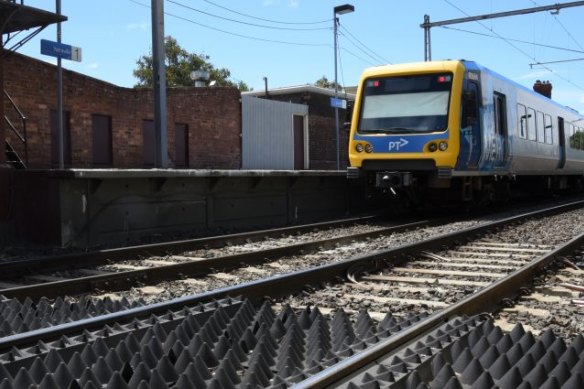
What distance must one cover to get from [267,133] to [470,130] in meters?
13.7

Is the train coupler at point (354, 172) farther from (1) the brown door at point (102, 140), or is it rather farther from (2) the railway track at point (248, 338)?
(1) the brown door at point (102, 140)

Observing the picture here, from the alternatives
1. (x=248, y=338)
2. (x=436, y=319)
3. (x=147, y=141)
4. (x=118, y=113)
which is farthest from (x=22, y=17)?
Result: (x=436, y=319)

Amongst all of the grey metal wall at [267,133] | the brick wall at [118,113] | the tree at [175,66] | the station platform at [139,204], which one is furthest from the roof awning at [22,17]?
the tree at [175,66]

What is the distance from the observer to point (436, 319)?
4004mm

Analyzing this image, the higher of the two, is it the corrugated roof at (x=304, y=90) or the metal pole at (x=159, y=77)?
the corrugated roof at (x=304, y=90)

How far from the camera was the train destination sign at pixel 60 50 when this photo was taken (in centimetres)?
1053

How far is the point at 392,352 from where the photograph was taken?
3336 mm

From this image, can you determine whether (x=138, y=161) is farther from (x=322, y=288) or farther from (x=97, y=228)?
(x=322, y=288)

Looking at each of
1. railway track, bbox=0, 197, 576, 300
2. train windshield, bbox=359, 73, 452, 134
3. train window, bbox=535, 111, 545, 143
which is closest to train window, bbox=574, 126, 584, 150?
train window, bbox=535, 111, 545, 143

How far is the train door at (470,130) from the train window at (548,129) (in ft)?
20.6

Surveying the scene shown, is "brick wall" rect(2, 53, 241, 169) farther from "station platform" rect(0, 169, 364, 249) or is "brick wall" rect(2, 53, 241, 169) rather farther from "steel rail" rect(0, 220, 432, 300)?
"steel rail" rect(0, 220, 432, 300)

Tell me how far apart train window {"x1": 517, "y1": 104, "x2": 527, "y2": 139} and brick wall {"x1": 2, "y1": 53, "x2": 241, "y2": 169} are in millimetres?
11132

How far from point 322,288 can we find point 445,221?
7781 mm

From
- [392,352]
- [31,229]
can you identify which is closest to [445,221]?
[31,229]
